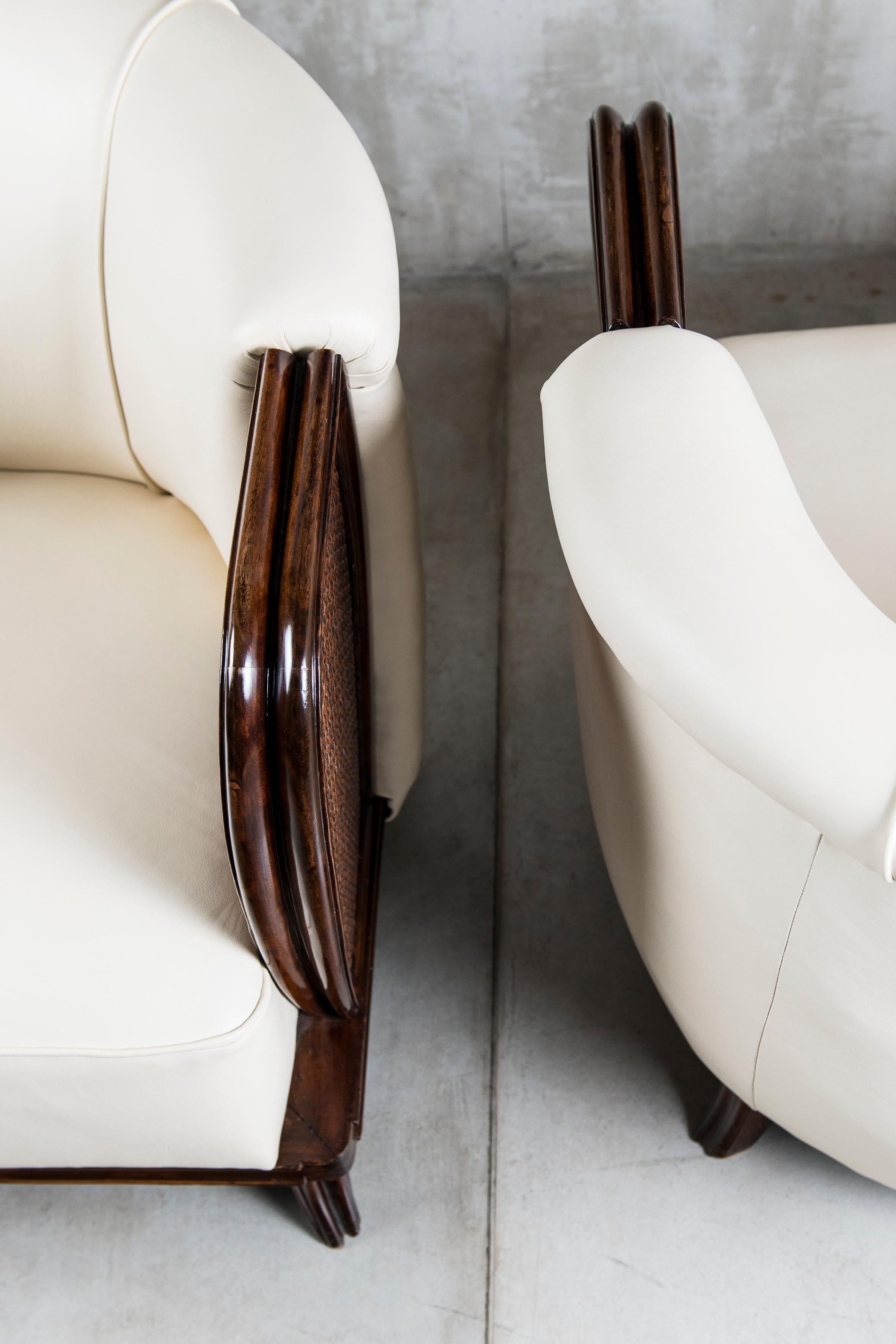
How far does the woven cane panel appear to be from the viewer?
691 mm

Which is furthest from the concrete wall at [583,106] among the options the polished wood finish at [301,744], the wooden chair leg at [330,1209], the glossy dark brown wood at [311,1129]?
the wooden chair leg at [330,1209]

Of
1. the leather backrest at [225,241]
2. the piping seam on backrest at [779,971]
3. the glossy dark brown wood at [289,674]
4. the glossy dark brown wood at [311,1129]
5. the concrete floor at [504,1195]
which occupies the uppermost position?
the leather backrest at [225,241]

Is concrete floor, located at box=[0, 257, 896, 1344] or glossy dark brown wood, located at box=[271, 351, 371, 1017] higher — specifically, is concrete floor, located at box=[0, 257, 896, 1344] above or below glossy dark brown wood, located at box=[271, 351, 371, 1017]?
below

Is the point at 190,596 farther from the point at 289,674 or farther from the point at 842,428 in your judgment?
the point at 842,428

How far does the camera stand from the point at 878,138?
1881 mm

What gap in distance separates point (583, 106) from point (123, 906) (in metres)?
1.67

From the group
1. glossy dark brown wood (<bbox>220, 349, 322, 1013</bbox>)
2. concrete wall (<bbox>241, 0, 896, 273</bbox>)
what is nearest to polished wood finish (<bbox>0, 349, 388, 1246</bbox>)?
glossy dark brown wood (<bbox>220, 349, 322, 1013</bbox>)

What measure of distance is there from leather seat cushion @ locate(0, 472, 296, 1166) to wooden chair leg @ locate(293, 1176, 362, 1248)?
0.11 metres

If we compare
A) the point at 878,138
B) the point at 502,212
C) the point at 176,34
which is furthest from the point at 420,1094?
the point at 878,138

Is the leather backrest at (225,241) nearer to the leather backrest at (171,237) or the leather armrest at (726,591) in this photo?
the leather backrest at (171,237)

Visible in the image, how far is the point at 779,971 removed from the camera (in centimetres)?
67

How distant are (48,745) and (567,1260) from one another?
0.63 m

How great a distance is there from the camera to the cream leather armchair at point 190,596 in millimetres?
658

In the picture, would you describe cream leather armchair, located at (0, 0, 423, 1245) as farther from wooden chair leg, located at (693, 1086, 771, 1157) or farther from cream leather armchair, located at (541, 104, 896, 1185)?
wooden chair leg, located at (693, 1086, 771, 1157)
